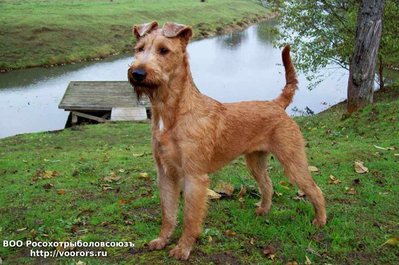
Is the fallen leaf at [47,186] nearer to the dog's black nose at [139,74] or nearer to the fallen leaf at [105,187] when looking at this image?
the fallen leaf at [105,187]

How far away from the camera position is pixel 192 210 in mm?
4629

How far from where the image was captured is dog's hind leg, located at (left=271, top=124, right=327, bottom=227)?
5.37m

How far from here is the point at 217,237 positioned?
5234 mm

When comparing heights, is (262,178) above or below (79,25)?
above

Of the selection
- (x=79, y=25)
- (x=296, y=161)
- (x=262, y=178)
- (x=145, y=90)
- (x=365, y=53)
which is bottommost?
(x=79, y=25)

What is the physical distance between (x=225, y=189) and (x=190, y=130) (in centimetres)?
219

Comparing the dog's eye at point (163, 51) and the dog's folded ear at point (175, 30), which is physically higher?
the dog's folded ear at point (175, 30)

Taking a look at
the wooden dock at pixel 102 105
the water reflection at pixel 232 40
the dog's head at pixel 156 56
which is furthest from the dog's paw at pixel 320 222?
the water reflection at pixel 232 40

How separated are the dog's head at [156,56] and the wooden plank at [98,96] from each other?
1434cm

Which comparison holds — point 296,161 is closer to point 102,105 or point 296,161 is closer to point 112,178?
point 112,178

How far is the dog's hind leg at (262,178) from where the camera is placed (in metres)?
Result: 5.89

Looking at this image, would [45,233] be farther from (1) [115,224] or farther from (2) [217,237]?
(2) [217,237]

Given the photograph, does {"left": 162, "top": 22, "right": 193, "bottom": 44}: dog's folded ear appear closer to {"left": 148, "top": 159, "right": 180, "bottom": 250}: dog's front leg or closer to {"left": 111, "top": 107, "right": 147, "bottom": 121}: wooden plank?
{"left": 148, "top": 159, "right": 180, "bottom": 250}: dog's front leg

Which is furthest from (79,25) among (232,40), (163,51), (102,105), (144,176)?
(163,51)
